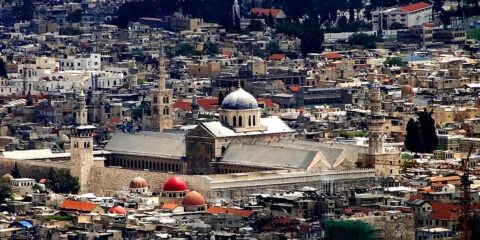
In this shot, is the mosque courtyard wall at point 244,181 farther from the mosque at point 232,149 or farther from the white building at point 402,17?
the white building at point 402,17

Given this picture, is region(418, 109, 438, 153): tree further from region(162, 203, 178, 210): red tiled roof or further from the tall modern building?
region(162, 203, 178, 210): red tiled roof

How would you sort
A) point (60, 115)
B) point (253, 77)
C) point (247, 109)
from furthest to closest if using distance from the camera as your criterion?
point (253, 77), point (60, 115), point (247, 109)

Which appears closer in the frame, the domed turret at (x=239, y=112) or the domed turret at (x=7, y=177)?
the domed turret at (x=7, y=177)

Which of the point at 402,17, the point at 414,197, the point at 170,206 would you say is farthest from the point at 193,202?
the point at 402,17

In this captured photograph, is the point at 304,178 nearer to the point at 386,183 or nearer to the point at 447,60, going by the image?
the point at 386,183

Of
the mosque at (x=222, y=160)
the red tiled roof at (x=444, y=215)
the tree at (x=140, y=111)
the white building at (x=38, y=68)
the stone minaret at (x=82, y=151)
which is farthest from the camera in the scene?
the white building at (x=38, y=68)

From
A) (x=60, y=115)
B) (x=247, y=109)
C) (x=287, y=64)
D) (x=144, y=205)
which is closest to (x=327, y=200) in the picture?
(x=144, y=205)

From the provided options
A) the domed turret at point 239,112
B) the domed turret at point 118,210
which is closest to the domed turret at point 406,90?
the domed turret at point 239,112
